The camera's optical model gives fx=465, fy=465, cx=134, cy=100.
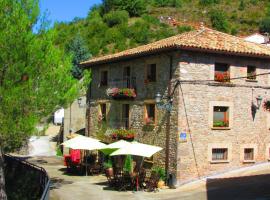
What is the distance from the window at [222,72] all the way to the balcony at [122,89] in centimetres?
483

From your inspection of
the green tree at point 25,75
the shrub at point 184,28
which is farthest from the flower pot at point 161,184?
the shrub at point 184,28

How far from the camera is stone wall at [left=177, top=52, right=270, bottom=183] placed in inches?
837

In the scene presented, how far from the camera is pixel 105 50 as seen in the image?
72.4m

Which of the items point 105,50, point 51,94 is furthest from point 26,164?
point 105,50

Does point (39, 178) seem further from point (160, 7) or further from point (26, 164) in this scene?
point (160, 7)

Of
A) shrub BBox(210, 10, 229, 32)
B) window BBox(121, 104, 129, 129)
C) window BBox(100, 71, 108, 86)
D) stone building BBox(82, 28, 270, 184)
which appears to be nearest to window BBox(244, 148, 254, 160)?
stone building BBox(82, 28, 270, 184)

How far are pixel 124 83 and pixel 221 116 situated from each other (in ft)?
20.8

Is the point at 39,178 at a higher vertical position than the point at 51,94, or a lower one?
lower

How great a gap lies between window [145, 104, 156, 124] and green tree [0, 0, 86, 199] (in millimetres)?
6866

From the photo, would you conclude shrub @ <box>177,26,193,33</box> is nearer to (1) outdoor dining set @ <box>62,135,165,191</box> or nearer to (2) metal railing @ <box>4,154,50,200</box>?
(1) outdoor dining set @ <box>62,135,165,191</box>

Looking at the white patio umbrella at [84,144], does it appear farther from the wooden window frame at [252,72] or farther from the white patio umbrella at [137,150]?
the wooden window frame at [252,72]

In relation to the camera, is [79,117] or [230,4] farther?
[230,4]

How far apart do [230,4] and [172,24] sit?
22.1 metres

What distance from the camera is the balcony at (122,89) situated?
24.9m
